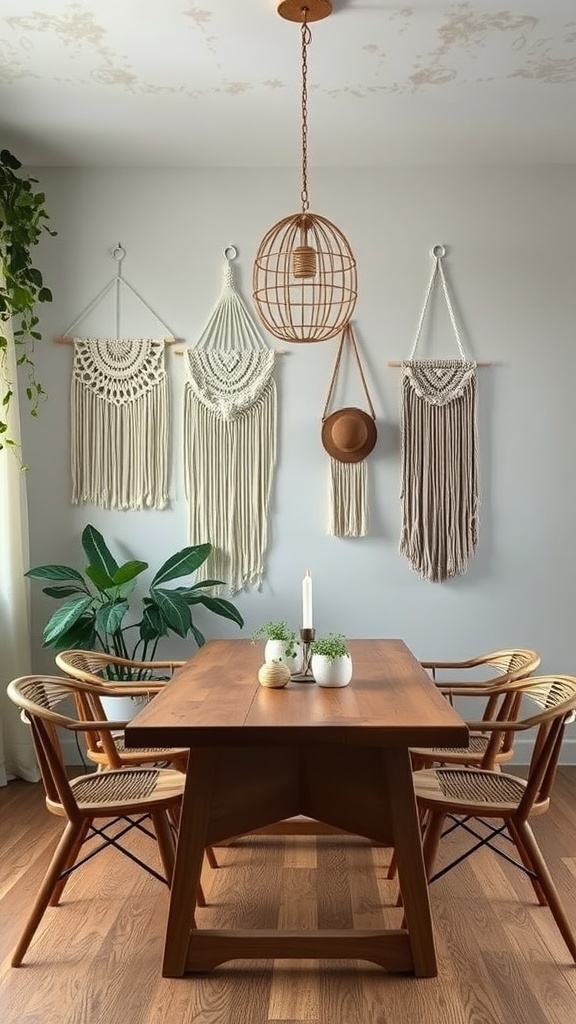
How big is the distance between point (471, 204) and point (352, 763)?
285 cm

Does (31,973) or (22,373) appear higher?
(22,373)

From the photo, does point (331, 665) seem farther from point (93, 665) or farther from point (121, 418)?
point (121, 418)

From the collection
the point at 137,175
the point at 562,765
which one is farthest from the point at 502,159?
the point at 562,765

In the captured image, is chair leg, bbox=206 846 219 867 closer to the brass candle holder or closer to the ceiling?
the brass candle holder

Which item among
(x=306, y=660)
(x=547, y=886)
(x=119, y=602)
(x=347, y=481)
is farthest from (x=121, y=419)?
(x=547, y=886)

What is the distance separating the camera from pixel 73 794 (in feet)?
8.45

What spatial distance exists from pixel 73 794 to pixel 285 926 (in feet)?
2.29

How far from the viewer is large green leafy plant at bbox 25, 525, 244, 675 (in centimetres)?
387

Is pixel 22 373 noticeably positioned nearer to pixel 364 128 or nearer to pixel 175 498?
pixel 175 498

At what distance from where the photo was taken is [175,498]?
14.5 feet

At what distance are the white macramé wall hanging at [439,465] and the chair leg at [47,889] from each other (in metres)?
2.24

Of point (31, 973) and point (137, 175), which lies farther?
point (137, 175)

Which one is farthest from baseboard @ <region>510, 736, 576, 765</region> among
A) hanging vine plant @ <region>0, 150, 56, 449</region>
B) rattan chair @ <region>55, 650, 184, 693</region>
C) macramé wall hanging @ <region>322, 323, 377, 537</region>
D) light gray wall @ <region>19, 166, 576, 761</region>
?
hanging vine plant @ <region>0, 150, 56, 449</region>

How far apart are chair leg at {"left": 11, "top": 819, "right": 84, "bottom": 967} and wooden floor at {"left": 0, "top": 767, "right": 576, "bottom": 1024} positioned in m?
0.04
